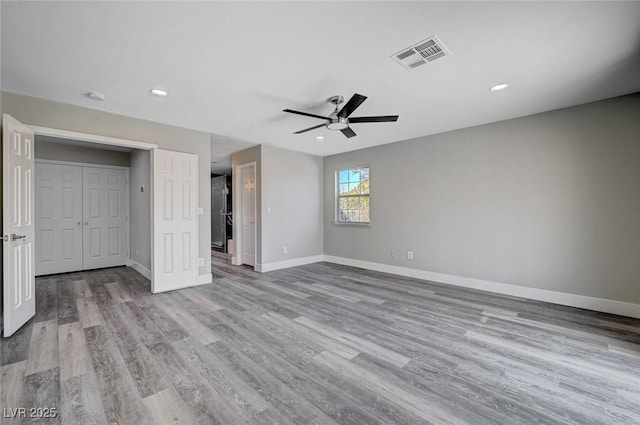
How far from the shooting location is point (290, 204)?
5.75 meters

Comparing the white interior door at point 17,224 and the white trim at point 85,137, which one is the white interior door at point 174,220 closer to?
the white trim at point 85,137

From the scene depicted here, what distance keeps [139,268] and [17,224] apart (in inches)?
106

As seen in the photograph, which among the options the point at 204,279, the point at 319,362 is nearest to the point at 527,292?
the point at 319,362

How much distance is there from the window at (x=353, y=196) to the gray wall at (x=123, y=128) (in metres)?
2.92

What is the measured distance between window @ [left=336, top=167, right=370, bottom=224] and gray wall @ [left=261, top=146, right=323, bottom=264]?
0.51 m

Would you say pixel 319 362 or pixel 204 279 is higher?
pixel 204 279

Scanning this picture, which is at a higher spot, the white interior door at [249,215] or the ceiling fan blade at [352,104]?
the ceiling fan blade at [352,104]

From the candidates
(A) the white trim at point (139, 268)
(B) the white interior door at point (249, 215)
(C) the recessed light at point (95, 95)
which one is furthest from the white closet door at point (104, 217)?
(C) the recessed light at point (95, 95)

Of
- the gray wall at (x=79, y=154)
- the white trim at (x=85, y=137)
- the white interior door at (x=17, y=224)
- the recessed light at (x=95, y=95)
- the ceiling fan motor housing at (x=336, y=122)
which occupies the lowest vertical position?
the white interior door at (x=17, y=224)

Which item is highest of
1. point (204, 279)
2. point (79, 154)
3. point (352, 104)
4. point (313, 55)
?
point (313, 55)

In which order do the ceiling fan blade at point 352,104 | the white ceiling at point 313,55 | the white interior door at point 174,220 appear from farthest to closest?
the white interior door at point 174,220, the ceiling fan blade at point 352,104, the white ceiling at point 313,55

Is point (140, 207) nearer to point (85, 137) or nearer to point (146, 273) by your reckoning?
point (146, 273)

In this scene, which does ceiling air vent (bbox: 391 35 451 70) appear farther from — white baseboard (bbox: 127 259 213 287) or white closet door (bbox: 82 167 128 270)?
white closet door (bbox: 82 167 128 270)

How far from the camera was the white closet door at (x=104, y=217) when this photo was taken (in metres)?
5.30
